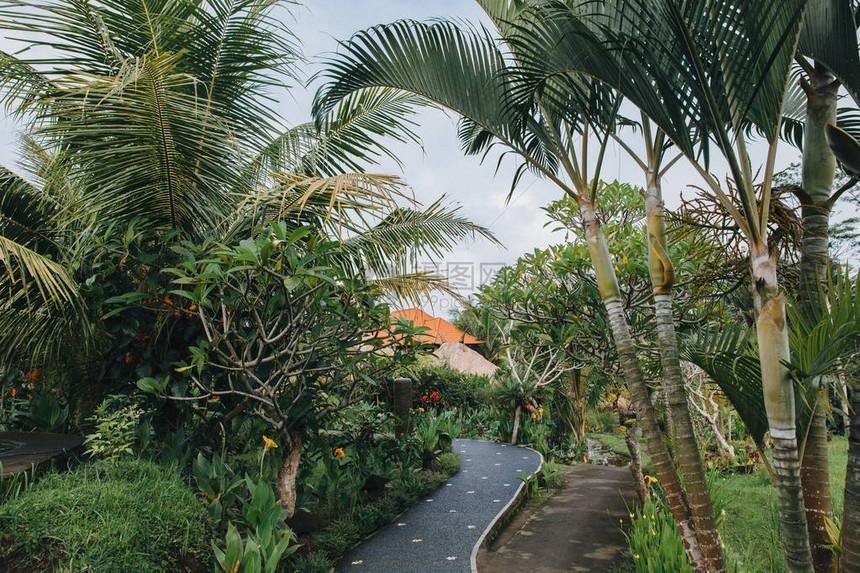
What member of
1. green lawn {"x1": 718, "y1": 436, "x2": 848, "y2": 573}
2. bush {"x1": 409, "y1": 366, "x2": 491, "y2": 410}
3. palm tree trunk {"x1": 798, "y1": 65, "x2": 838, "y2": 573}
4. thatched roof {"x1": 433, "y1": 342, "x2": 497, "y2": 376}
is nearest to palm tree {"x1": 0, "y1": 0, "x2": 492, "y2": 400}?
palm tree trunk {"x1": 798, "y1": 65, "x2": 838, "y2": 573}

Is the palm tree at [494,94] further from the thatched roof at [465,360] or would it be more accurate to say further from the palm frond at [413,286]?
the thatched roof at [465,360]

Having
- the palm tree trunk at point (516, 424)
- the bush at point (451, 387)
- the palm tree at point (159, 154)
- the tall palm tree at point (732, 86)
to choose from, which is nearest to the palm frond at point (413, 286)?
the palm tree at point (159, 154)

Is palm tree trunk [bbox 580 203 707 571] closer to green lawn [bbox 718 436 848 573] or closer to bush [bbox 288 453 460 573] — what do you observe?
green lawn [bbox 718 436 848 573]

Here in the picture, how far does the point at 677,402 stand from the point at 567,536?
2.70 meters

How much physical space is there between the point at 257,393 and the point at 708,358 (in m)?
3.28

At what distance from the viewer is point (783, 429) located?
2.29 m

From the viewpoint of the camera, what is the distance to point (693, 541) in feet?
10.4

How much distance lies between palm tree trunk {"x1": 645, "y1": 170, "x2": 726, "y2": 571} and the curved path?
197cm

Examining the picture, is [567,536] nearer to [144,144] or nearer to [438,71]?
[438,71]

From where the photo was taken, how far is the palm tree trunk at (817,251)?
264cm

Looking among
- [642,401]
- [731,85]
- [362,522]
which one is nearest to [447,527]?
[362,522]

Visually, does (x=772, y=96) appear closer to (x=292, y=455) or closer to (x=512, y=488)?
(x=292, y=455)

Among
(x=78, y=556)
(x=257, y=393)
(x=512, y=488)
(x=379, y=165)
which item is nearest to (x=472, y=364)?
(x=512, y=488)

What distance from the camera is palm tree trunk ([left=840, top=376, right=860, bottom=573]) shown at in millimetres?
2234
